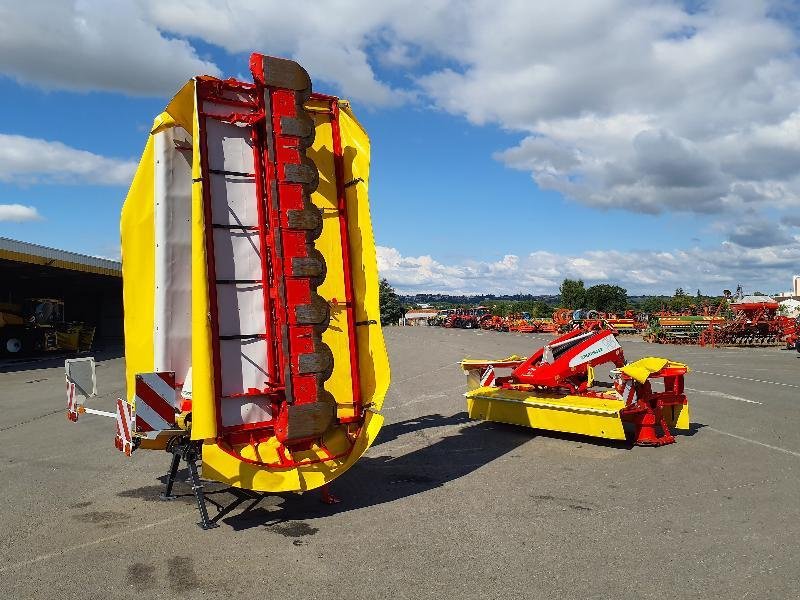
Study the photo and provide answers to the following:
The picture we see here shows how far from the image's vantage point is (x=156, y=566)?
14.5ft

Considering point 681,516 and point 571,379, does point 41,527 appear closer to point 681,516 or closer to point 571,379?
point 681,516

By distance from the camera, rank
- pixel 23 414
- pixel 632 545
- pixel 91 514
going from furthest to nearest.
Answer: pixel 23 414
pixel 91 514
pixel 632 545

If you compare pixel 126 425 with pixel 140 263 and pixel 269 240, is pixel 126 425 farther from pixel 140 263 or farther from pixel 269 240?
pixel 269 240

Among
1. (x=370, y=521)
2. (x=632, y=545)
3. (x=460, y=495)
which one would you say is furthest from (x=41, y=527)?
(x=632, y=545)

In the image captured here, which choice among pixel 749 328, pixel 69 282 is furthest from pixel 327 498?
pixel 69 282

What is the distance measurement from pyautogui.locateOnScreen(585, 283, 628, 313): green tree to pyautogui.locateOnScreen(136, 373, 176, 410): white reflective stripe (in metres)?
86.8

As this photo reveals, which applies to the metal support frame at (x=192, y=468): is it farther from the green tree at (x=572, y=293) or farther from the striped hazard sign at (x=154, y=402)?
the green tree at (x=572, y=293)

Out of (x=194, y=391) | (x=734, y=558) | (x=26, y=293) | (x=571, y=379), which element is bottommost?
(x=734, y=558)

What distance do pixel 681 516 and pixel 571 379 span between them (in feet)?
16.4

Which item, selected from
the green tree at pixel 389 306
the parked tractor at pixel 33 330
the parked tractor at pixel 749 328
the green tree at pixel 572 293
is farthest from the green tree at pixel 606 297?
the parked tractor at pixel 33 330

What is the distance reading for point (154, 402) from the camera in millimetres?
5344

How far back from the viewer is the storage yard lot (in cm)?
406

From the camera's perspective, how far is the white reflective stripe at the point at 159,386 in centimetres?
532

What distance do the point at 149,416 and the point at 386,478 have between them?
8.66ft
